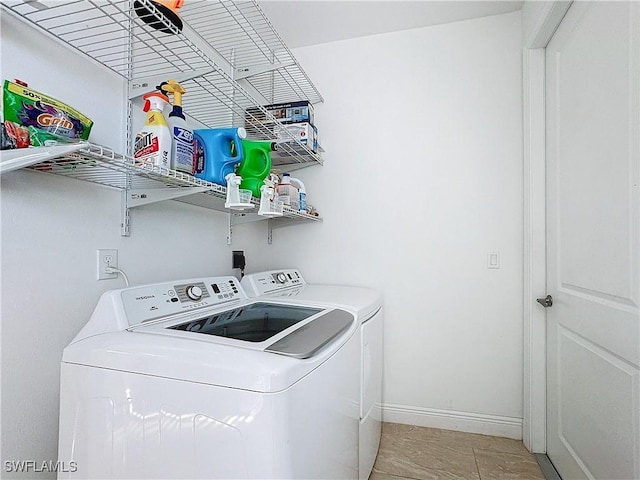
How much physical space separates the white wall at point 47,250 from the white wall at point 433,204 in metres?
1.37

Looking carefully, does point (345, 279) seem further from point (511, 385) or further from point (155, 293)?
point (155, 293)

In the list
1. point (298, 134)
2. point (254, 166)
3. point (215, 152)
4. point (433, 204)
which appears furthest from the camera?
point (433, 204)

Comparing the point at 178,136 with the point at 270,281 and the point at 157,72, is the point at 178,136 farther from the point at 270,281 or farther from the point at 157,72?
the point at 270,281

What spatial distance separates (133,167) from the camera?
39.3 inches

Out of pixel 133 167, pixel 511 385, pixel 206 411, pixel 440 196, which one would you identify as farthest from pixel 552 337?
pixel 133 167

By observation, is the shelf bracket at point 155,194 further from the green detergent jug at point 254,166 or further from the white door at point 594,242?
the white door at point 594,242

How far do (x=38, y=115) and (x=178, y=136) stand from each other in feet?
1.42

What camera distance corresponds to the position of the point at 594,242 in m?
1.36

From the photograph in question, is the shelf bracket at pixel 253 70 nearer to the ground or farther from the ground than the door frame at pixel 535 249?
farther from the ground

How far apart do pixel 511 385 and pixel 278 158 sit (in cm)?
199

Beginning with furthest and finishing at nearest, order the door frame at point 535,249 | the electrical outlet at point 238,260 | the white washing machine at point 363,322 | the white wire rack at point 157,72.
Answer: the electrical outlet at point 238,260 < the door frame at point 535,249 < the white washing machine at point 363,322 < the white wire rack at point 157,72

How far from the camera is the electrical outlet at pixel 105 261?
1248 mm

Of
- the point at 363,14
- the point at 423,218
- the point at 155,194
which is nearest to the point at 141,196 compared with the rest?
the point at 155,194

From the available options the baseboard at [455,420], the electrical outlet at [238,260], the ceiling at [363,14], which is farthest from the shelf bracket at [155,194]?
the baseboard at [455,420]
